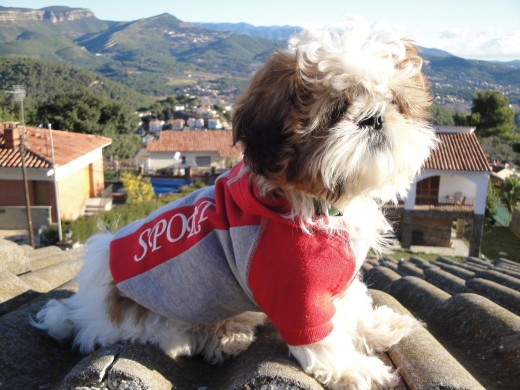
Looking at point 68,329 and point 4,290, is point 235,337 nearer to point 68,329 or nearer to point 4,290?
point 68,329

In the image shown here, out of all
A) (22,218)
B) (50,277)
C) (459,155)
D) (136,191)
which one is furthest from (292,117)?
(136,191)

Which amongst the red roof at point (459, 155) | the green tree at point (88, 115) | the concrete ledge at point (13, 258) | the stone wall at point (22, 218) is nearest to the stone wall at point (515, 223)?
the red roof at point (459, 155)

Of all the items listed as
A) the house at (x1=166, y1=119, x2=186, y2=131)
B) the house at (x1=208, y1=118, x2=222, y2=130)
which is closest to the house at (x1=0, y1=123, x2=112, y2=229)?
the house at (x1=166, y1=119, x2=186, y2=131)

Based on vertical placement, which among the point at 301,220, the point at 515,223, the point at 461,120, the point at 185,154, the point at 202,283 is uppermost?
the point at 301,220

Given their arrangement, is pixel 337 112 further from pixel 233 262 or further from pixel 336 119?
pixel 233 262

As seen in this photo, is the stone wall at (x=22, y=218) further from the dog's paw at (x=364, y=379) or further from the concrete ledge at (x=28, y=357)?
the dog's paw at (x=364, y=379)

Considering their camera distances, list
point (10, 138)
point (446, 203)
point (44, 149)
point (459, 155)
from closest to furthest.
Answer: point (459, 155)
point (10, 138)
point (44, 149)
point (446, 203)

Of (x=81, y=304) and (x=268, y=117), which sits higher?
(x=268, y=117)

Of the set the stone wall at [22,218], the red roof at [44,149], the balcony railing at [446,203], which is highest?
the red roof at [44,149]

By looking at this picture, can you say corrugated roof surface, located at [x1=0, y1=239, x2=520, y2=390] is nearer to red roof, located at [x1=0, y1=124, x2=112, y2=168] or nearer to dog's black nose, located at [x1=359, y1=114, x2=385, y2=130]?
dog's black nose, located at [x1=359, y1=114, x2=385, y2=130]
